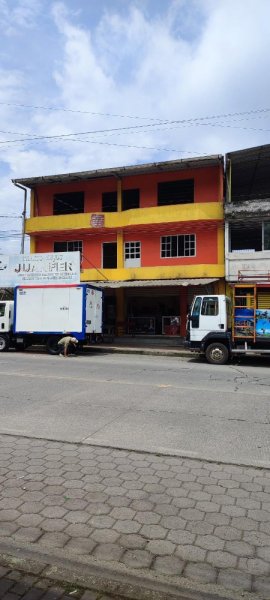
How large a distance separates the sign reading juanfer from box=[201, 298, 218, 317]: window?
621 cm

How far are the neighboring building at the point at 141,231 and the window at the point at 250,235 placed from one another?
137cm

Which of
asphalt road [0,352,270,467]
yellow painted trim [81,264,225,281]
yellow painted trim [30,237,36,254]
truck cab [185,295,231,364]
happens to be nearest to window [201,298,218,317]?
truck cab [185,295,231,364]

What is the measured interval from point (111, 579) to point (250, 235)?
25795mm

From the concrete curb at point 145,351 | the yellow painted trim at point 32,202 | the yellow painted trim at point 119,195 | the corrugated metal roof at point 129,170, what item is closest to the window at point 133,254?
the yellow painted trim at point 119,195

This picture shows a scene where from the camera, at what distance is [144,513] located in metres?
3.72

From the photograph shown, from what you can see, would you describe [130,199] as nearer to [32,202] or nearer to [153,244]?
[153,244]

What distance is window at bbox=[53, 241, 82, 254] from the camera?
87.8 feet

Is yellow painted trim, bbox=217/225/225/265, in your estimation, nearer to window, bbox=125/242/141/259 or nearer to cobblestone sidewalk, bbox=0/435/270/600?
window, bbox=125/242/141/259

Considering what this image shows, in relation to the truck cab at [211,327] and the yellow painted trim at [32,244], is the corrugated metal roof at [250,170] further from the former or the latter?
the yellow painted trim at [32,244]

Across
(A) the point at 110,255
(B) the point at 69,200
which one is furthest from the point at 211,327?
(B) the point at 69,200

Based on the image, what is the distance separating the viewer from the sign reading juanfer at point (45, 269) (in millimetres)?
20109

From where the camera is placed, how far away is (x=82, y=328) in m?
18.9

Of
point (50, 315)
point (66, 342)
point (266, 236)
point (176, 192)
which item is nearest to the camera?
point (66, 342)

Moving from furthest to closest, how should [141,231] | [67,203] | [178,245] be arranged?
[67,203]
[141,231]
[178,245]
